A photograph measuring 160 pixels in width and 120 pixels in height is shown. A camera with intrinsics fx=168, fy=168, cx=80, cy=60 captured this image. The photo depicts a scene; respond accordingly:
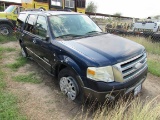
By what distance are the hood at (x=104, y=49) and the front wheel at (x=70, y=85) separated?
51 cm

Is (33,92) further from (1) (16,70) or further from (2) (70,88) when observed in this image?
(1) (16,70)

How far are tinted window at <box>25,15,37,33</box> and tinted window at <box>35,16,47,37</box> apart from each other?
0.30 m

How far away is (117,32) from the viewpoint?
11.0 m

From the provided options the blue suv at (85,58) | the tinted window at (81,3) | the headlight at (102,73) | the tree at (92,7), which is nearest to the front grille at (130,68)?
the blue suv at (85,58)

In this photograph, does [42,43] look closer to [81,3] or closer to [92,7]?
[81,3]

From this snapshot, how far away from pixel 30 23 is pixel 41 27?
3.24 feet

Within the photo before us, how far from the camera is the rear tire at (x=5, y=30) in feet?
32.6

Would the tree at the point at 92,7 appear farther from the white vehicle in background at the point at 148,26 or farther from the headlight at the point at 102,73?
the headlight at the point at 102,73

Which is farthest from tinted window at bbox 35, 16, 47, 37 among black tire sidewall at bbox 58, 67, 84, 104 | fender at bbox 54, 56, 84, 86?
black tire sidewall at bbox 58, 67, 84, 104

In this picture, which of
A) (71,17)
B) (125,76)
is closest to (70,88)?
(125,76)

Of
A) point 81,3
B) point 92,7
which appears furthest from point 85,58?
point 92,7

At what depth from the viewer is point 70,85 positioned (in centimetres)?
343

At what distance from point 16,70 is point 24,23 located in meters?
1.55

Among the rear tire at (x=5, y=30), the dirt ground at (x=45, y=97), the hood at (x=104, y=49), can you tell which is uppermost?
the rear tire at (x=5, y=30)
